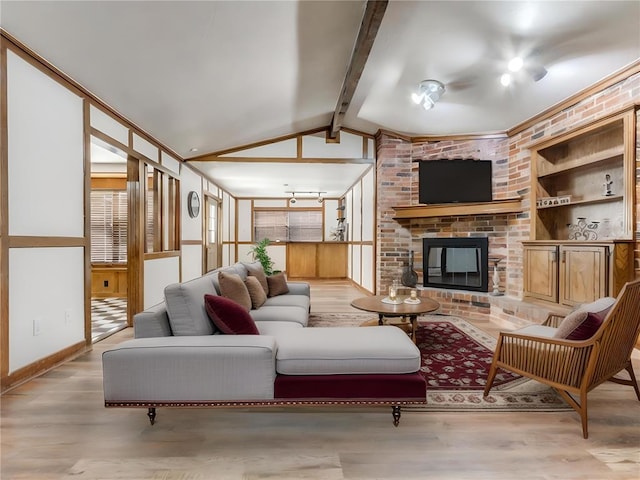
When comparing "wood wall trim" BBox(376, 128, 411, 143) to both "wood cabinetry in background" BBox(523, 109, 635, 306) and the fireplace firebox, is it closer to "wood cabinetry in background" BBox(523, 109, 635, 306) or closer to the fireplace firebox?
the fireplace firebox

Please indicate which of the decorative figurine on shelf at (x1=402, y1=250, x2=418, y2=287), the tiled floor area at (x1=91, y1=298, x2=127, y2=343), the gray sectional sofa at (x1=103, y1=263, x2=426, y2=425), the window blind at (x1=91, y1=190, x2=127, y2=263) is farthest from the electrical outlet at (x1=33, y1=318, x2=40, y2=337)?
the decorative figurine on shelf at (x1=402, y1=250, x2=418, y2=287)

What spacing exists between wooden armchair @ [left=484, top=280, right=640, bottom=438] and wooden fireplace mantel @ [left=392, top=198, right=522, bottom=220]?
2517 mm

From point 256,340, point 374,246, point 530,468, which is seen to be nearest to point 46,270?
point 256,340

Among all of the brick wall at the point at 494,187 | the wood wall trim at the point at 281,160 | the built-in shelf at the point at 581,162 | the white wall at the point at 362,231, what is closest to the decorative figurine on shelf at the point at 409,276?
the brick wall at the point at 494,187

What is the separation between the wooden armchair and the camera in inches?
71.0

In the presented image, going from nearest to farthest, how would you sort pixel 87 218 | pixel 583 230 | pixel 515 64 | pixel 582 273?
pixel 515 64, pixel 87 218, pixel 582 273, pixel 583 230

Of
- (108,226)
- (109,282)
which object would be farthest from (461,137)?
(109,282)

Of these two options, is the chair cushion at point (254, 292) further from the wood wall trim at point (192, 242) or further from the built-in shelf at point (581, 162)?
the built-in shelf at point (581, 162)

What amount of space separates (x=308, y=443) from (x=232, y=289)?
1.31 metres

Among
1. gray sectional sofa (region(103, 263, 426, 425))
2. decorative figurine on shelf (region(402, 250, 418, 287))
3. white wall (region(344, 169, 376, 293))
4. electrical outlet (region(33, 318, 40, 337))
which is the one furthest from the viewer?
white wall (region(344, 169, 376, 293))

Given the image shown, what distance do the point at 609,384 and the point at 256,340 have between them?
2512 mm

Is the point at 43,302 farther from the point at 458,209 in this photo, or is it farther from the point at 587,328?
the point at 458,209

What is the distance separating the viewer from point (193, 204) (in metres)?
6.13

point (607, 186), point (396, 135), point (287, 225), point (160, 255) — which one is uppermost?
point (396, 135)
